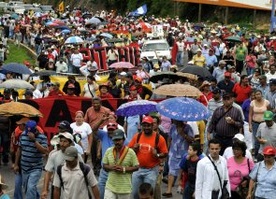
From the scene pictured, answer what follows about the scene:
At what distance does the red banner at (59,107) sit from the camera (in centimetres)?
1723

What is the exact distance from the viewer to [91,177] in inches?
404

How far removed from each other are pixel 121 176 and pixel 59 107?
6380 millimetres

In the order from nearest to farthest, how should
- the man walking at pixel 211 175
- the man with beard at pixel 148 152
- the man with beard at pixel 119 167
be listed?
the man walking at pixel 211 175, the man with beard at pixel 119 167, the man with beard at pixel 148 152

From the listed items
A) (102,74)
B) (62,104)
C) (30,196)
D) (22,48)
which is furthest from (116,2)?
(30,196)

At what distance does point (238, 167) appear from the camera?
37.1 feet

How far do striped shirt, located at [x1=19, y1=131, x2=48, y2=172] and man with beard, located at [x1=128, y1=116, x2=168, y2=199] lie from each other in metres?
1.28

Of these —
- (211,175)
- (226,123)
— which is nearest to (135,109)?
(226,123)

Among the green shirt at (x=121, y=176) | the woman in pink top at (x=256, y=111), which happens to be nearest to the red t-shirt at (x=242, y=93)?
the woman in pink top at (x=256, y=111)

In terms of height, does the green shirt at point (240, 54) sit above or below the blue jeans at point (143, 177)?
below

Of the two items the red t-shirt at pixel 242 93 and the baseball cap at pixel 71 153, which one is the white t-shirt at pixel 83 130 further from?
the red t-shirt at pixel 242 93

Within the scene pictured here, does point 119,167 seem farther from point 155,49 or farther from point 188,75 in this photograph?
point 155,49

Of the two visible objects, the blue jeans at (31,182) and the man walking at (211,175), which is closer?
the man walking at (211,175)

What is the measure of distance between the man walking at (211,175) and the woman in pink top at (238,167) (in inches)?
26.1

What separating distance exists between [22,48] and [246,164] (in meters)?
39.8
